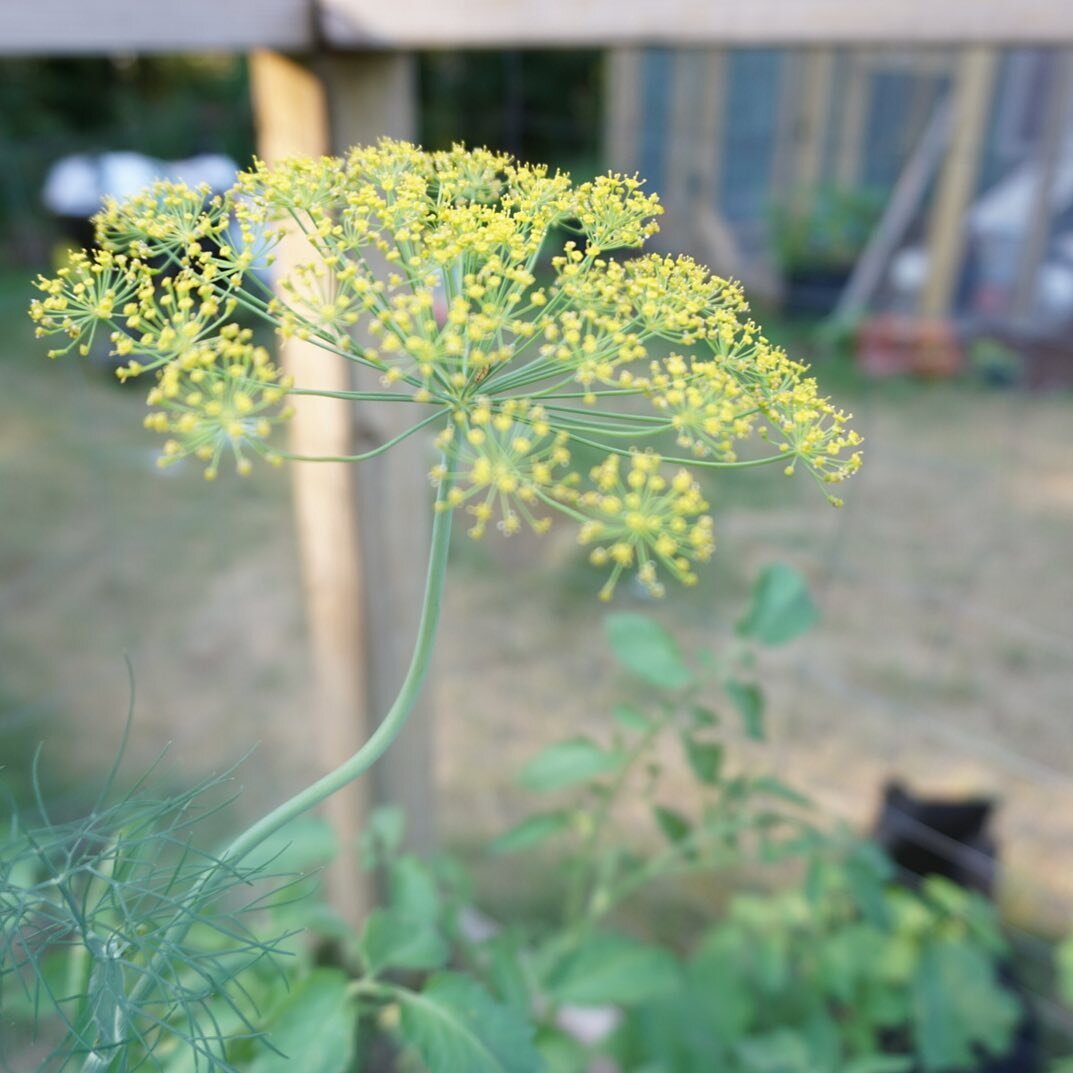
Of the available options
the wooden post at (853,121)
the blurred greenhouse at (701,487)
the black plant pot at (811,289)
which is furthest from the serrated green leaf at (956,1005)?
the wooden post at (853,121)

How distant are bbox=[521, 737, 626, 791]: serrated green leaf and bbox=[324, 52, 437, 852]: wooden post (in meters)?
0.44

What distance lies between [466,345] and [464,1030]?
1.56 ft

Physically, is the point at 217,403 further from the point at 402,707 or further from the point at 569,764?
the point at 569,764

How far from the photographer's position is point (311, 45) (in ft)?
4.04

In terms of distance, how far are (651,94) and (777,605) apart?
6400 millimetres

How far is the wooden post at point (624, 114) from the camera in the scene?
22.0 feet

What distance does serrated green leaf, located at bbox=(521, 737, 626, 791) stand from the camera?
1104 mm

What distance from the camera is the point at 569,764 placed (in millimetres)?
1142

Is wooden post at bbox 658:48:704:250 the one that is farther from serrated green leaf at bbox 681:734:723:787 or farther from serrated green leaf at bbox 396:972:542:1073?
serrated green leaf at bbox 396:972:542:1073

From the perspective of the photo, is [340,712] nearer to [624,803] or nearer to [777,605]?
[777,605]

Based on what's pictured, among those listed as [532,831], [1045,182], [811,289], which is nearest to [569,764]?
[532,831]

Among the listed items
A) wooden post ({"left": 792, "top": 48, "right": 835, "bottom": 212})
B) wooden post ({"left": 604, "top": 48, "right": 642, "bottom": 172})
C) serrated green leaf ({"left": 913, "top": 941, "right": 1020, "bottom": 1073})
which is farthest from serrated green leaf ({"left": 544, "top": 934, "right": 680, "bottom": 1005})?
wooden post ({"left": 792, "top": 48, "right": 835, "bottom": 212})

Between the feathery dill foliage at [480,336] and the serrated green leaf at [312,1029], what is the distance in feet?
1.37

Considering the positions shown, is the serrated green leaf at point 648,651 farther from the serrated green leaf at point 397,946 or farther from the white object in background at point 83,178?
the white object in background at point 83,178
